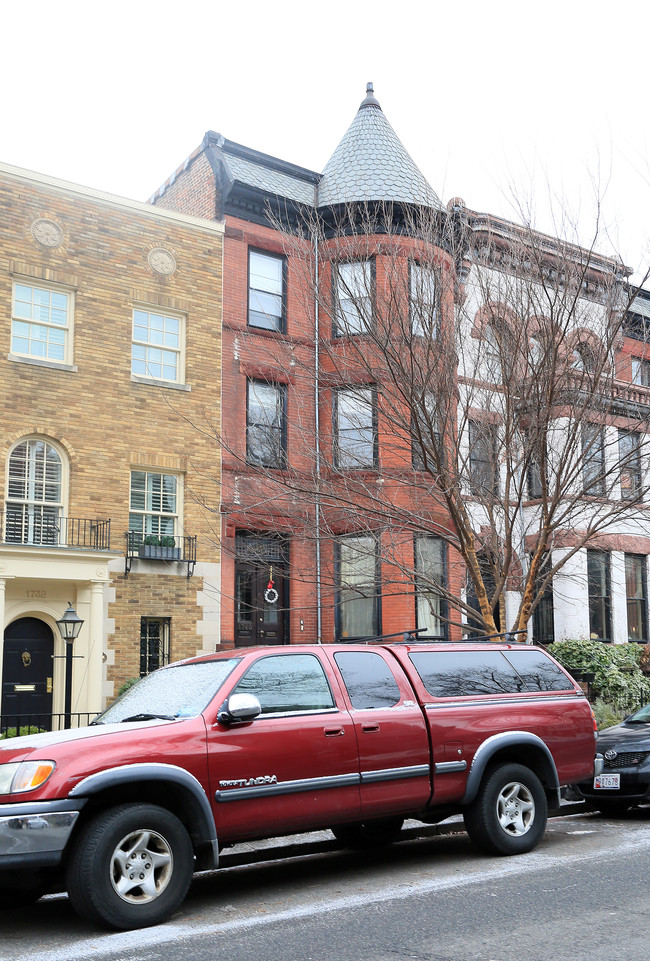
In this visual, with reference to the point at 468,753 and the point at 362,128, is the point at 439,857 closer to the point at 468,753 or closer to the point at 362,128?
the point at 468,753

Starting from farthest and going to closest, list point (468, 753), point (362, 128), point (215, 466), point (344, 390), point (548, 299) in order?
point (362, 128)
point (215, 466)
point (344, 390)
point (548, 299)
point (468, 753)

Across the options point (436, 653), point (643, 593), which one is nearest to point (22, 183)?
point (436, 653)

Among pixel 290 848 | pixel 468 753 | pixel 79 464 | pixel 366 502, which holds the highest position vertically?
pixel 79 464

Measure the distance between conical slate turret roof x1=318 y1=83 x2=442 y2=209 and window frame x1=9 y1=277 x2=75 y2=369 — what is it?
617cm

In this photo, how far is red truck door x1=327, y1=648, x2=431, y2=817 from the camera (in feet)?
23.7

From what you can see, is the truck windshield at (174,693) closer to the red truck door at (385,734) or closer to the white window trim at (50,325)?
the red truck door at (385,734)

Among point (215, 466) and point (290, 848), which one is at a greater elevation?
point (215, 466)

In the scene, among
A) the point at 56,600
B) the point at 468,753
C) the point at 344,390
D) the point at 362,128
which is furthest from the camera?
the point at 362,128

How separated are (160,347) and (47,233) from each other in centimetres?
298

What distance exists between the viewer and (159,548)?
59.6ft

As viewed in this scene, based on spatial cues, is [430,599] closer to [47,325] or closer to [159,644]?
[159,644]

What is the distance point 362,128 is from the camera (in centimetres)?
2258

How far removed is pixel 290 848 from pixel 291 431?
954 cm

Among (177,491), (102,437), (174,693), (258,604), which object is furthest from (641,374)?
(174,693)
